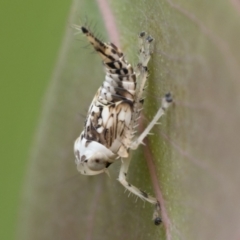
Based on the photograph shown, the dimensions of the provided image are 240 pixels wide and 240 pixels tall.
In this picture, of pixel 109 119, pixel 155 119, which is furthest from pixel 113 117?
pixel 155 119

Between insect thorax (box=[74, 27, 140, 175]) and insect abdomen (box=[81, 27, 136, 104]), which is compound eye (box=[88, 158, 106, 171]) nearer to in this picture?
insect thorax (box=[74, 27, 140, 175])

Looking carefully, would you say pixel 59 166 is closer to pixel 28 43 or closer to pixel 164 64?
pixel 28 43

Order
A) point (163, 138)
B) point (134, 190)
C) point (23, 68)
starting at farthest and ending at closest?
point (23, 68), point (134, 190), point (163, 138)

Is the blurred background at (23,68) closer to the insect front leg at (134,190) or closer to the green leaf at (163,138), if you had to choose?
the green leaf at (163,138)

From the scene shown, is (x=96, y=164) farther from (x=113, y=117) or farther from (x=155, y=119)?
(x=155, y=119)

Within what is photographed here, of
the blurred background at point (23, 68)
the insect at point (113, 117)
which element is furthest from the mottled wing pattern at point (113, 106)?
the blurred background at point (23, 68)

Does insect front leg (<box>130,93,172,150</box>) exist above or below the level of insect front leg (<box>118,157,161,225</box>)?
above

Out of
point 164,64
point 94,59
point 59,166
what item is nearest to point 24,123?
point 59,166

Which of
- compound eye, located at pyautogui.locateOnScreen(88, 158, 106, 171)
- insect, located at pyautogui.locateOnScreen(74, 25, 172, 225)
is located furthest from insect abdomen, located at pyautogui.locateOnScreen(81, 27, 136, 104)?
compound eye, located at pyautogui.locateOnScreen(88, 158, 106, 171)
